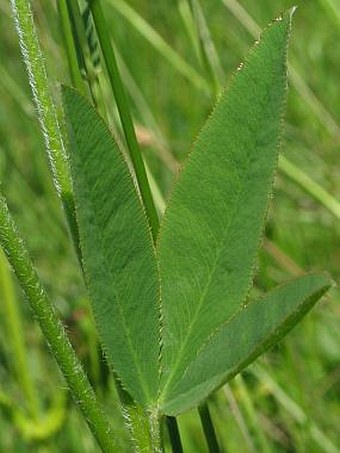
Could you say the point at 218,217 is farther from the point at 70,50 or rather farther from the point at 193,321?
the point at 70,50

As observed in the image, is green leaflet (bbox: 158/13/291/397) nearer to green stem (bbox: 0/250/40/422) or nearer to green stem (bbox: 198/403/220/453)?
green stem (bbox: 198/403/220/453)

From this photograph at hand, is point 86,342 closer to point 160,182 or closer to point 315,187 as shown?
point 315,187

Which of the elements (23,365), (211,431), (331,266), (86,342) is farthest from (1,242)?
(331,266)

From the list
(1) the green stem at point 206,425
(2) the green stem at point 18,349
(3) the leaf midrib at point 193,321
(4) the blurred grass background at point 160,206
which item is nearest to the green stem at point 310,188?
(4) the blurred grass background at point 160,206

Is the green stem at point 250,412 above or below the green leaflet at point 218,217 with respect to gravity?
below

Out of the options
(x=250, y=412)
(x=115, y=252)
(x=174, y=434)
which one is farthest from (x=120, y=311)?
(x=250, y=412)

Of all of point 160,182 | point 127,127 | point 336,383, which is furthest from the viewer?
point 160,182

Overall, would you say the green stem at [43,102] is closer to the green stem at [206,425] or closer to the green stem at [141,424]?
the green stem at [141,424]
